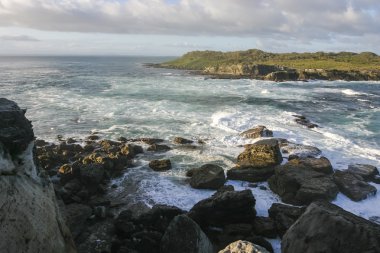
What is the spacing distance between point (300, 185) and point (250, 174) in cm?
371

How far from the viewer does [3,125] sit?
483 inches

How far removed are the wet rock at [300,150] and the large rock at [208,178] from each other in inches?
321

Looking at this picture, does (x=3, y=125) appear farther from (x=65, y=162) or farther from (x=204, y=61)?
(x=204, y=61)

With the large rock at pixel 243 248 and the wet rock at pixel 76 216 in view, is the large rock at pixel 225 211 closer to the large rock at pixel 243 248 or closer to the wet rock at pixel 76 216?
the wet rock at pixel 76 216

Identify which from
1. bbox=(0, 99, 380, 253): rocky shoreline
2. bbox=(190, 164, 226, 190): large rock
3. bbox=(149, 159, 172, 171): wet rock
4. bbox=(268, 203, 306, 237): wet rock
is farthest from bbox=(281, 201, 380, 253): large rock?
bbox=(149, 159, 172, 171): wet rock

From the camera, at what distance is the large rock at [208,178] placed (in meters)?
23.3

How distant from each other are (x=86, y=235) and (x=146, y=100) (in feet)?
139

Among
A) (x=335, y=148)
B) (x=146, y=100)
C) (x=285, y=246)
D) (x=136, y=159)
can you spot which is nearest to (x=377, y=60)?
(x=146, y=100)

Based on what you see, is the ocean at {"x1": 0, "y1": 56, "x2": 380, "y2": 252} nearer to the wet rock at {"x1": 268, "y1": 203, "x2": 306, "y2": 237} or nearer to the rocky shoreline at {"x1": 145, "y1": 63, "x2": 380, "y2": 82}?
the wet rock at {"x1": 268, "y1": 203, "x2": 306, "y2": 237}

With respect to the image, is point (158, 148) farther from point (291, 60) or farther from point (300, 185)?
point (291, 60)

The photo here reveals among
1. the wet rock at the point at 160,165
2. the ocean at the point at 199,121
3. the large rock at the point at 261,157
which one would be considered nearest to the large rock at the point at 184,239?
the ocean at the point at 199,121

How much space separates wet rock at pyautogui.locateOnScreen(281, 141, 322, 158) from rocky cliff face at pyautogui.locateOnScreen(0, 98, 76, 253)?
823 inches

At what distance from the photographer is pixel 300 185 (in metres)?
21.9

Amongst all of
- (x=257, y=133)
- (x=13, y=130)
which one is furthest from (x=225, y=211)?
(x=257, y=133)
